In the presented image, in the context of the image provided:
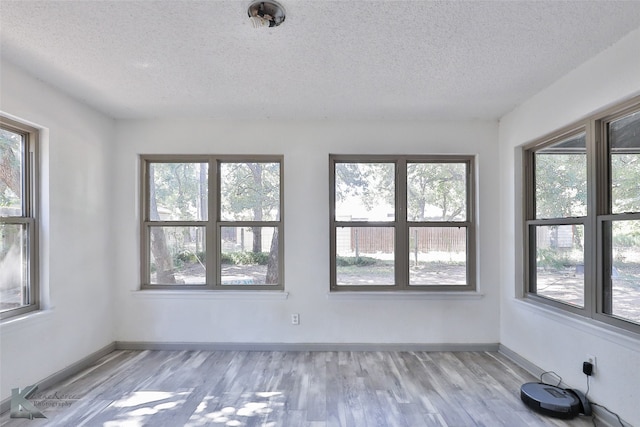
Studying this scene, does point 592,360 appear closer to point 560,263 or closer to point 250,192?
point 560,263

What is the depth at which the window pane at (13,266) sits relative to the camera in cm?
247

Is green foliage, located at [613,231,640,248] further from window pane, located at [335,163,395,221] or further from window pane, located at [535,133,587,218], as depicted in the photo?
window pane, located at [335,163,395,221]

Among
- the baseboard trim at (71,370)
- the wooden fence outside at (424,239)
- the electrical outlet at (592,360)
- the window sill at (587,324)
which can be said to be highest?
the wooden fence outside at (424,239)

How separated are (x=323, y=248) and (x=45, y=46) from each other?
A: 2.81 metres

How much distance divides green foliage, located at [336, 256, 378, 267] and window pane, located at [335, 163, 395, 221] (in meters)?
0.45

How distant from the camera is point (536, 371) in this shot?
9.54ft

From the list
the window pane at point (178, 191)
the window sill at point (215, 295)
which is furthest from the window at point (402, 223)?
the window pane at point (178, 191)

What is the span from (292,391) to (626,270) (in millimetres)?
2643

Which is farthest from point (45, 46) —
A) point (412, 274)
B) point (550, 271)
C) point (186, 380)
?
point (550, 271)

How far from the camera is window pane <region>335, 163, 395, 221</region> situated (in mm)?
3654

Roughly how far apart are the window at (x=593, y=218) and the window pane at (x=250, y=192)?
8.84 feet

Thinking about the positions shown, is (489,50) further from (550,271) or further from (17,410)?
(17,410)

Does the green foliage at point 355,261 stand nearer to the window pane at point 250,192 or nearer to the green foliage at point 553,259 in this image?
the window pane at point 250,192

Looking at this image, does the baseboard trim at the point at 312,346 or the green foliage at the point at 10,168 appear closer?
the green foliage at the point at 10,168
